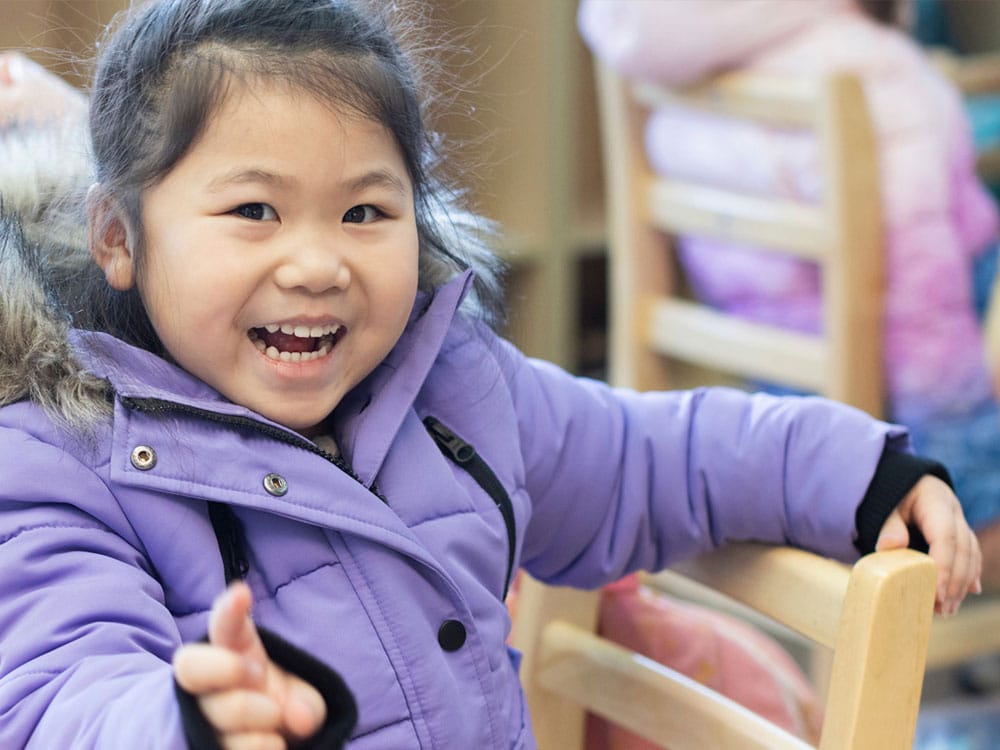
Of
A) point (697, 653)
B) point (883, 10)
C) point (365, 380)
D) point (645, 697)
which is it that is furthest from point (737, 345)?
point (365, 380)

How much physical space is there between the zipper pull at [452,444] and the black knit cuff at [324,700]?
1.11 ft

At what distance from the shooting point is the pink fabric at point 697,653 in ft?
3.57

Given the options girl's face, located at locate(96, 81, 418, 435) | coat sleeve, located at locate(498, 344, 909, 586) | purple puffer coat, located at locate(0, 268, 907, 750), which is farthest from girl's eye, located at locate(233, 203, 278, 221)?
coat sleeve, located at locate(498, 344, 909, 586)

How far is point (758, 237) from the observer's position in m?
1.65

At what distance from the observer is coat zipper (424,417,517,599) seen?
876 mm

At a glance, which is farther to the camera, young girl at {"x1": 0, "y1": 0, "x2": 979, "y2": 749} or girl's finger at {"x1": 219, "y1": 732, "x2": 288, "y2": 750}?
young girl at {"x1": 0, "y1": 0, "x2": 979, "y2": 749}

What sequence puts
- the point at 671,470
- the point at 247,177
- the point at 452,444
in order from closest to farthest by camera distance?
1. the point at 247,177
2. the point at 452,444
3. the point at 671,470

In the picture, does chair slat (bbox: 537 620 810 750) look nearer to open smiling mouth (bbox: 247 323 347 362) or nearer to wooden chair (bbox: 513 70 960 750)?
wooden chair (bbox: 513 70 960 750)

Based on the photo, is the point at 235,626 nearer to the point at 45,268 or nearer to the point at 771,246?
the point at 45,268

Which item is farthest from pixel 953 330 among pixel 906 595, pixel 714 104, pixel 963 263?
pixel 906 595

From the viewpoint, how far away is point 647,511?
98 centimetres

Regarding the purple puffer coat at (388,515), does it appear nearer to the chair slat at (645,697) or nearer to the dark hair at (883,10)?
the chair slat at (645,697)

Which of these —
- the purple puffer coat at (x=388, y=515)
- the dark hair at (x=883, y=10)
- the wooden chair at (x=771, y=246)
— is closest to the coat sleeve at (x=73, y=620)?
the purple puffer coat at (x=388, y=515)

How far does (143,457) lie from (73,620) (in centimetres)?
11
